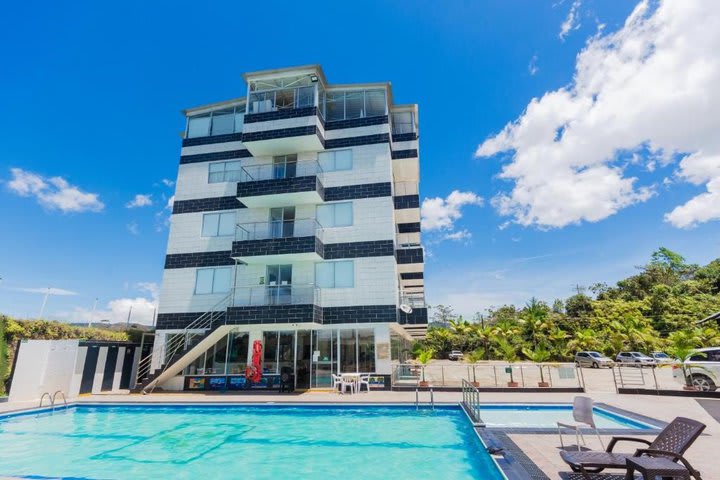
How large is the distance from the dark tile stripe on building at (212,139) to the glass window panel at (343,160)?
6639 millimetres

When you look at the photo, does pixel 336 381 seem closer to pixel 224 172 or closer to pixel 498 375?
pixel 498 375

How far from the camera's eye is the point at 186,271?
2108 centimetres

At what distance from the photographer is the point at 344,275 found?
63.9 feet

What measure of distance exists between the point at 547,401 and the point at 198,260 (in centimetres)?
1884

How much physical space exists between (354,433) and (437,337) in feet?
125

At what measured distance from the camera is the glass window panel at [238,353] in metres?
19.0

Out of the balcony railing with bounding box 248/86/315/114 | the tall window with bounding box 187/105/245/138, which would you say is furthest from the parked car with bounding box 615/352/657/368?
the tall window with bounding box 187/105/245/138

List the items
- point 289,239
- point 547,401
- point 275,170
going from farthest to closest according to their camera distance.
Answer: point 275,170 → point 289,239 → point 547,401

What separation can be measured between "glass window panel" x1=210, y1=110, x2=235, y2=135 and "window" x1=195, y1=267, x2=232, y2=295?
29.7 feet

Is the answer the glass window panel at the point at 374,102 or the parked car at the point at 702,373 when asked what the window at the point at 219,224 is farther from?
the parked car at the point at 702,373

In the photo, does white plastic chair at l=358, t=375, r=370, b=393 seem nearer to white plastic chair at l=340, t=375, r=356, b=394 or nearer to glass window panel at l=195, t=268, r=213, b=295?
white plastic chair at l=340, t=375, r=356, b=394

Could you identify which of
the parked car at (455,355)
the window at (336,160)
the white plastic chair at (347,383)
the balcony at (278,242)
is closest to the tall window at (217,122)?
the window at (336,160)

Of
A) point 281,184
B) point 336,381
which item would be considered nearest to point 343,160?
point 281,184

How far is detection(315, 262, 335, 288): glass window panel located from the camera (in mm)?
19547
